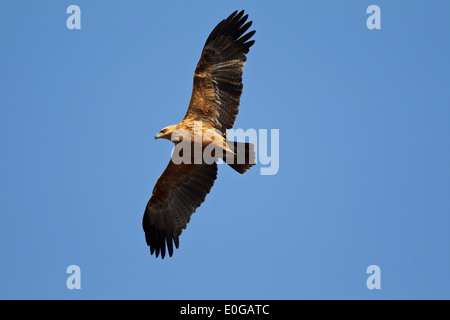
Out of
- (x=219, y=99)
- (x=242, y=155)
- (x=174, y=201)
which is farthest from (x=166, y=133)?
(x=174, y=201)

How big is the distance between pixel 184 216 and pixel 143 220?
95cm

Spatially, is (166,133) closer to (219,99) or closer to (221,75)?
(219,99)

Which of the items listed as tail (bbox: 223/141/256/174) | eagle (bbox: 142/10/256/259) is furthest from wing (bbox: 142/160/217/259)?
tail (bbox: 223/141/256/174)

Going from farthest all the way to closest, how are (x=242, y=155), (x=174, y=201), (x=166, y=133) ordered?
(x=174, y=201) → (x=242, y=155) → (x=166, y=133)

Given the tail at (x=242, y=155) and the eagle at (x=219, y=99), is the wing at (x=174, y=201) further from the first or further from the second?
the tail at (x=242, y=155)

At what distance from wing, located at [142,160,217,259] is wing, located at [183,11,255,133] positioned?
3.90ft

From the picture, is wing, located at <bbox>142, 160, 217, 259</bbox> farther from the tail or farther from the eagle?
the tail

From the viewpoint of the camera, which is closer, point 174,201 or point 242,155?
point 242,155

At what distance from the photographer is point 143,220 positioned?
14.6 meters

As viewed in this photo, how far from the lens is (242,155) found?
43.1ft

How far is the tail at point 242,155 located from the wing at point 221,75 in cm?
42

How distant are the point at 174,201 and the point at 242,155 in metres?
2.08
